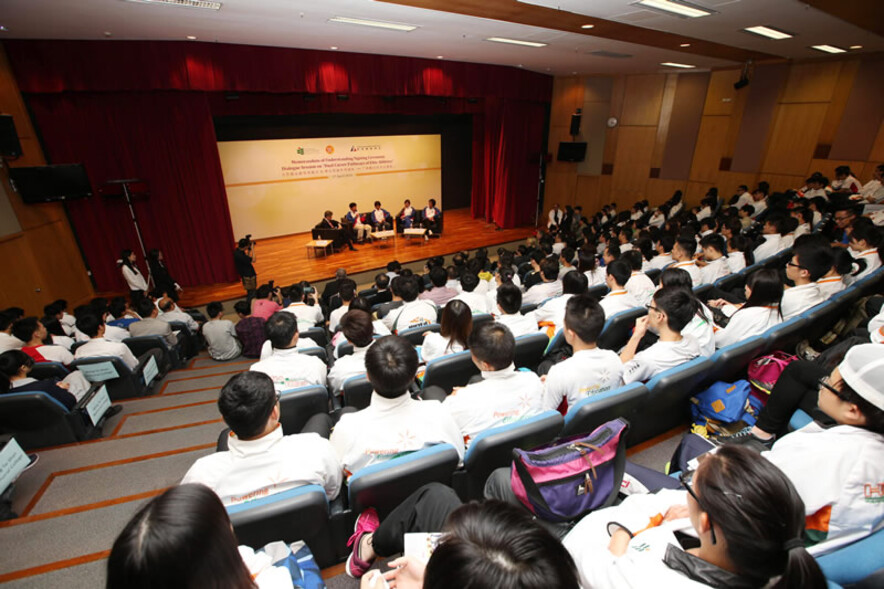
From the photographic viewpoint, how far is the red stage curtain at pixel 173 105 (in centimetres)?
593

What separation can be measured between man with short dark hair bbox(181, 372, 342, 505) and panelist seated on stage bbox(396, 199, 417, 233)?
9.73 meters

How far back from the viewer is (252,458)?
5.29 ft

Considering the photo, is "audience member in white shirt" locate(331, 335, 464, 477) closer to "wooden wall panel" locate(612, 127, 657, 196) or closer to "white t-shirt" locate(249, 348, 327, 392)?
"white t-shirt" locate(249, 348, 327, 392)

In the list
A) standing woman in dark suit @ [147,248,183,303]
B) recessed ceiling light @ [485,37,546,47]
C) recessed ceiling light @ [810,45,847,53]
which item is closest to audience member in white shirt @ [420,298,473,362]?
recessed ceiling light @ [485,37,546,47]

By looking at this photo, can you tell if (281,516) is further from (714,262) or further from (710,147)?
(710,147)

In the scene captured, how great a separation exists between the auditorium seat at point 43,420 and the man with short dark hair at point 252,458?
1941 mm

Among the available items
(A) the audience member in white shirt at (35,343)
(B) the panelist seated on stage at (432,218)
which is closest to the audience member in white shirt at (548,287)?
(A) the audience member in white shirt at (35,343)

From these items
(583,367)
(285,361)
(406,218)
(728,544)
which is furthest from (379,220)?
(728,544)

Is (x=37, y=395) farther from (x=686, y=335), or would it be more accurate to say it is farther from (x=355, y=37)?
(x=355, y=37)

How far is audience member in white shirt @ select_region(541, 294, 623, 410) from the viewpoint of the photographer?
2209 millimetres

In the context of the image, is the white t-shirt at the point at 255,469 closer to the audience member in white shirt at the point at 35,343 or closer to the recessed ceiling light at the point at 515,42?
the audience member in white shirt at the point at 35,343

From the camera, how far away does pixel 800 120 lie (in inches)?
332

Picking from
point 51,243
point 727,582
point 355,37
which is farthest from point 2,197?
point 727,582

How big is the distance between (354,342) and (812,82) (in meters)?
11.2
